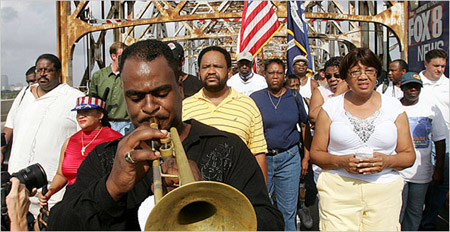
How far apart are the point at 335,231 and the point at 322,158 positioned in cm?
56

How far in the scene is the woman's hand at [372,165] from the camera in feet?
8.80

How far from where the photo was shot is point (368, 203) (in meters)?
2.79

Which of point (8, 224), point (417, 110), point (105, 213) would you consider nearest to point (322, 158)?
point (417, 110)

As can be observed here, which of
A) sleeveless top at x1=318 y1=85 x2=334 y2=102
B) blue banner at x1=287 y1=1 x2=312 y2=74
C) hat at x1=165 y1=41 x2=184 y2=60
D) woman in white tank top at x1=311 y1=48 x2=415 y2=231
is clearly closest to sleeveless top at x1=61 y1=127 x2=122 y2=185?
hat at x1=165 y1=41 x2=184 y2=60

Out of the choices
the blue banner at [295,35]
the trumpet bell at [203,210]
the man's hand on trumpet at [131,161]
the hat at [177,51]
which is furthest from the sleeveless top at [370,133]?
the blue banner at [295,35]

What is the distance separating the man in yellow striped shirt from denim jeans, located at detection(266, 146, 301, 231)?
2.72 ft

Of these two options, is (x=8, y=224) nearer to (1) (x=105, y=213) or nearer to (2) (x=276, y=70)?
(1) (x=105, y=213)

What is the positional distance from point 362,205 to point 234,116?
3.89 ft

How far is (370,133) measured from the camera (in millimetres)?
2785

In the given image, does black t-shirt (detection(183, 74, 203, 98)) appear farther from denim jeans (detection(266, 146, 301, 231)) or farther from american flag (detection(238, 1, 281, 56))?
american flag (detection(238, 1, 281, 56))

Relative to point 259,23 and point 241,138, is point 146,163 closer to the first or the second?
point 241,138

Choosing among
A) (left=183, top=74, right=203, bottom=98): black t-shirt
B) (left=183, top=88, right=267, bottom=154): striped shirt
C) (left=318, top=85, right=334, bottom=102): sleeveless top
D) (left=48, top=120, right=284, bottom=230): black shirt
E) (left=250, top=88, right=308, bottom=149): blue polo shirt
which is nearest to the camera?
(left=48, top=120, right=284, bottom=230): black shirt

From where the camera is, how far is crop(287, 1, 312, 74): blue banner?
247 inches

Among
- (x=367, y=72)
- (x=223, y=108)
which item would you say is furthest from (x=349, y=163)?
(x=223, y=108)
